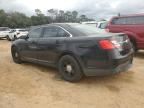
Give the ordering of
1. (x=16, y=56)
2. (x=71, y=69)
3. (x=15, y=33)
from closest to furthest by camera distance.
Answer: (x=71, y=69), (x=16, y=56), (x=15, y=33)

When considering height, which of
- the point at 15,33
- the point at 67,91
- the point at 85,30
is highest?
the point at 85,30

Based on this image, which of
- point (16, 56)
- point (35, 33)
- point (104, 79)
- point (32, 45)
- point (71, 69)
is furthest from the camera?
point (16, 56)

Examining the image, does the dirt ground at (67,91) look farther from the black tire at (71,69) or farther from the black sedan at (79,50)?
the black sedan at (79,50)

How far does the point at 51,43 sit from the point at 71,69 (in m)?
1.00

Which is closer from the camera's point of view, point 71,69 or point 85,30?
point 71,69

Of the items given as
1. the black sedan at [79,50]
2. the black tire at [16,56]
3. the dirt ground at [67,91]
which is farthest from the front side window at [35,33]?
the dirt ground at [67,91]

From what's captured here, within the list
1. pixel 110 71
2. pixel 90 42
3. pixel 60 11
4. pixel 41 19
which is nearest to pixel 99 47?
pixel 90 42

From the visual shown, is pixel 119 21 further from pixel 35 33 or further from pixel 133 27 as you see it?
pixel 35 33

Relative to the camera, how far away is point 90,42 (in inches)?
193

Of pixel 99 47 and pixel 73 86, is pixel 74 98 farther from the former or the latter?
pixel 99 47

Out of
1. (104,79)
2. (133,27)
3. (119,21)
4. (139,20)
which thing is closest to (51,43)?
(104,79)

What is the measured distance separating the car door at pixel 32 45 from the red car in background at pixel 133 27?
4.10 metres

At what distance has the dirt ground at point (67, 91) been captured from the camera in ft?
14.1

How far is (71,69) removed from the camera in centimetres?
542
